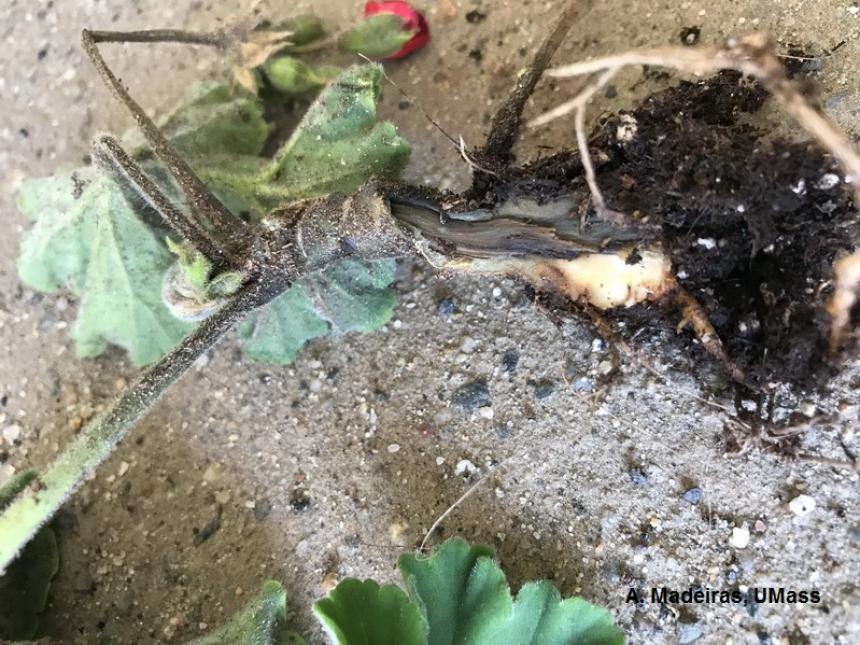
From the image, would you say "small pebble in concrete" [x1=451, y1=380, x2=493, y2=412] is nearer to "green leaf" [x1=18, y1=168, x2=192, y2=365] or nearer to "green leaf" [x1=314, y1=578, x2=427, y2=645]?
"green leaf" [x1=314, y1=578, x2=427, y2=645]

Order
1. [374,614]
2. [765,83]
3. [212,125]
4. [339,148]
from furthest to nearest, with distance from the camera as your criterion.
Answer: [212,125] → [339,148] → [374,614] → [765,83]

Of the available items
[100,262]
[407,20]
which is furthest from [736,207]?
[100,262]

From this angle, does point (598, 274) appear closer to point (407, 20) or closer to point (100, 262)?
point (407, 20)

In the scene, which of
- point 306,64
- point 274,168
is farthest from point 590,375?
point 306,64

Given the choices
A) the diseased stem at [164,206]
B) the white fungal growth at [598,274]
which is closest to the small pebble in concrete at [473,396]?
the white fungal growth at [598,274]

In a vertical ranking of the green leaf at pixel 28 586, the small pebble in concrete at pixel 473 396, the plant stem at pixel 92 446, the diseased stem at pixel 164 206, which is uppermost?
the diseased stem at pixel 164 206

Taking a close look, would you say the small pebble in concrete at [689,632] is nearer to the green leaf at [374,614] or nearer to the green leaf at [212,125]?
the green leaf at [374,614]
